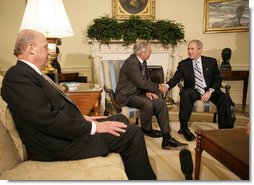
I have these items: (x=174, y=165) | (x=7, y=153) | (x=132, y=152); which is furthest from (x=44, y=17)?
(x=174, y=165)

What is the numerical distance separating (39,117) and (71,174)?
0.29 m

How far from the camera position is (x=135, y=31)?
348cm

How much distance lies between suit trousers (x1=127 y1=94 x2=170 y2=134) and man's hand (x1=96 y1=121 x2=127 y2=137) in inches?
41.5

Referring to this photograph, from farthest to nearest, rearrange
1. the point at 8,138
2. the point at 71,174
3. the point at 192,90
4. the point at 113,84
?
1. the point at 113,84
2. the point at 192,90
3. the point at 8,138
4. the point at 71,174

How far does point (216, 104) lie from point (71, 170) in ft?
6.34

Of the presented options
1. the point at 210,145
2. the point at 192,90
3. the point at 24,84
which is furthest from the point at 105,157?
the point at 192,90

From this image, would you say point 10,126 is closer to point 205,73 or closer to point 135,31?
point 205,73

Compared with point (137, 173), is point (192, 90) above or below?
above

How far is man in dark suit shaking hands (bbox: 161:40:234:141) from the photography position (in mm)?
2617

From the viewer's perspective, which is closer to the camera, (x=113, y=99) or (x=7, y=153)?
(x=7, y=153)

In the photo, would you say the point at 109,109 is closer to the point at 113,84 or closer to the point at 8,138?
the point at 113,84

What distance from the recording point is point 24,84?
116 centimetres

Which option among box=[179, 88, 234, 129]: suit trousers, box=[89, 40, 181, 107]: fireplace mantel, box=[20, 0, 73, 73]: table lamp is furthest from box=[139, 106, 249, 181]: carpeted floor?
box=[20, 0, 73, 73]: table lamp

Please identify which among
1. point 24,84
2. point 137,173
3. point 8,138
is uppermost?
point 24,84
